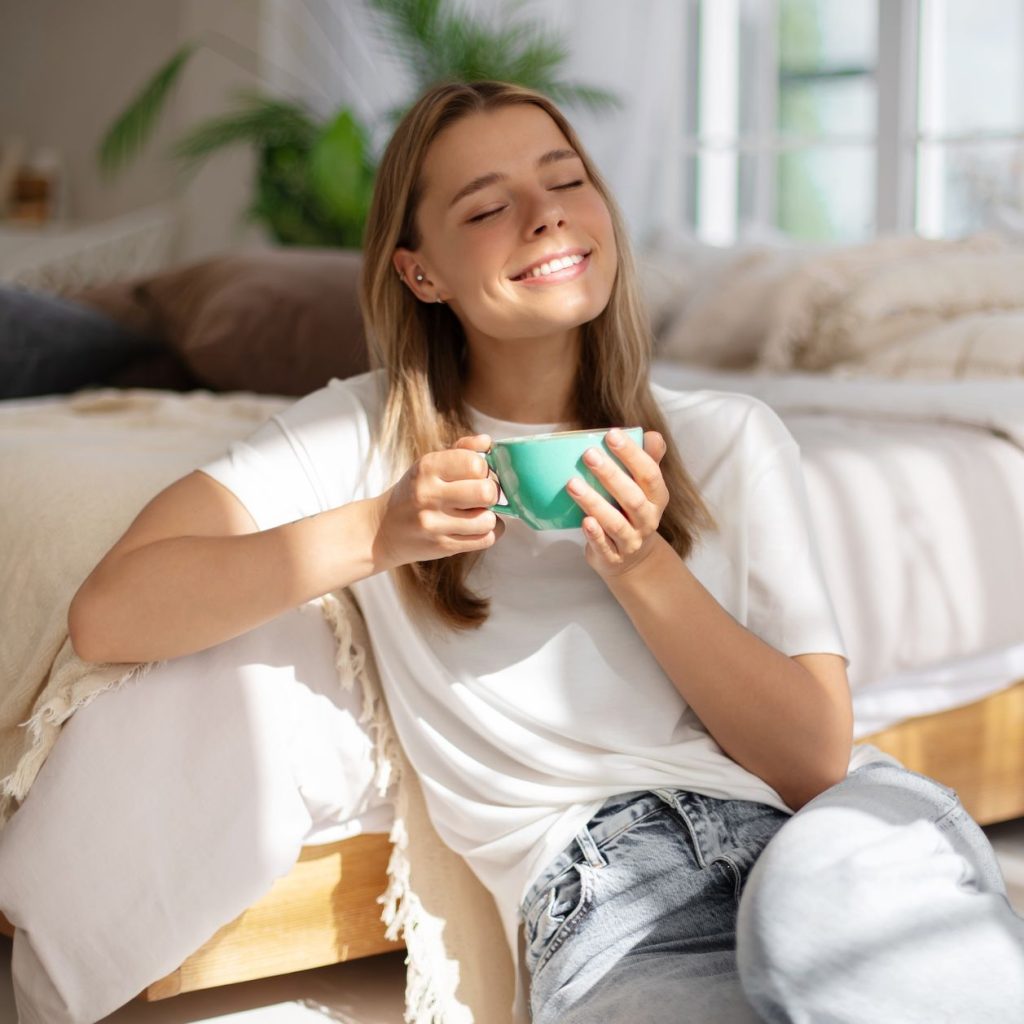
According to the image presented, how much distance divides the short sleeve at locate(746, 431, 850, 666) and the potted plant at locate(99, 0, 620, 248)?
2.91 meters

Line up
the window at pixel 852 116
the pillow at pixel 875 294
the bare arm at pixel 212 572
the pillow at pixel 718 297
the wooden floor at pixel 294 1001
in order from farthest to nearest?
the window at pixel 852 116 → the pillow at pixel 718 297 → the pillow at pixel 875 294 → the wooden floor at pixel 294 1001 → the bare arm at pixel 212 572

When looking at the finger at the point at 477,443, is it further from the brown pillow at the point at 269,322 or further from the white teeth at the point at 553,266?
the brown pillow at the point at 269,322

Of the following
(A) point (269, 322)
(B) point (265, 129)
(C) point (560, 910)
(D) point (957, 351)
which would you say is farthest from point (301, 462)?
(B) point (265, 129)

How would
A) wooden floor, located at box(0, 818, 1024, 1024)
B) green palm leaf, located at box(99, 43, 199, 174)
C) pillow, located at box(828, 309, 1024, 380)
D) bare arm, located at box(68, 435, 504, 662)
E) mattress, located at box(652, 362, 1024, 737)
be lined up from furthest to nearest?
green palm leaf, located at box(99, 43, 199, 174) < pillow, located at box(828, 309, 1024, 380) < mattress, located at box(652, 362, 1024, 737) < wooden floor, located at box(0, 818, 1024, 1024) < bare arm, located at box(68, 435, 504, 662)

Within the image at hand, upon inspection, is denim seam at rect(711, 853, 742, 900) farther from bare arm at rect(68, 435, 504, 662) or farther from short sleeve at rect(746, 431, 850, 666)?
bare arm at rect(68, 435, 504, 662)

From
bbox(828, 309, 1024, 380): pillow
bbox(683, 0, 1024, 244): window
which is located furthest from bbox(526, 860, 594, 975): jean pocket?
bbox(683, 0, 1024, 244): window

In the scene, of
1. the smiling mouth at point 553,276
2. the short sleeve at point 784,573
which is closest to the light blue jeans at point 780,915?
the short sleeve at point 784,573

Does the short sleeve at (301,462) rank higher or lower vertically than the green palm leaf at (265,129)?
lower

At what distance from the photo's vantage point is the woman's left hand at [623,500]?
109cm

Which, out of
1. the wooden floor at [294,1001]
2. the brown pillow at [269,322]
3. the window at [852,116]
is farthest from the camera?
the window at [852,116]

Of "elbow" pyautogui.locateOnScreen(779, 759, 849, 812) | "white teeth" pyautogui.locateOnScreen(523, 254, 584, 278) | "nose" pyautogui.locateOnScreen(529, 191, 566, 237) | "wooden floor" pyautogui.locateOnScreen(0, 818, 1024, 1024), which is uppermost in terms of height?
"nose" pyautogui.locateOnScreen(529, 191, 566, 237)

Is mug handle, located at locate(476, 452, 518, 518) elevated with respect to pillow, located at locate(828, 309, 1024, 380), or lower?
elevated

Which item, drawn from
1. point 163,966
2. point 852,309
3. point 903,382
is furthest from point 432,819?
point 852,309

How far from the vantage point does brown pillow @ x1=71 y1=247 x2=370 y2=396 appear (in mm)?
2580
